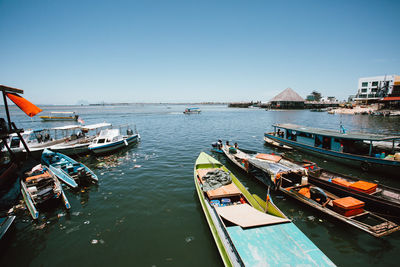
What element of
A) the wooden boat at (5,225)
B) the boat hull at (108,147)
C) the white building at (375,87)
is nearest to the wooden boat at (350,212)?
the wooden boat at (5,225)

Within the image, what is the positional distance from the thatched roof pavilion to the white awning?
113530 millimetres

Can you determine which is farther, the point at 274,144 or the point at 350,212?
the point at 274,144

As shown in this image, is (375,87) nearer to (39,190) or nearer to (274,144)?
(274,144)

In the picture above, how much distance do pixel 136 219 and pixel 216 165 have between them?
731cm

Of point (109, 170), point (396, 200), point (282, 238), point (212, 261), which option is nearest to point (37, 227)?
point (109, 170)

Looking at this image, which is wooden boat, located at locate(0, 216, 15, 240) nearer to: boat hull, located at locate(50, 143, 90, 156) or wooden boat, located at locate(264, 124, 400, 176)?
boat hull, located at locate(50, 143, 90, 156)

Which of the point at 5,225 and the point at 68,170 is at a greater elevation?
the point at 68,170

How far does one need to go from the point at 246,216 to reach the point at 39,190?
13.6m

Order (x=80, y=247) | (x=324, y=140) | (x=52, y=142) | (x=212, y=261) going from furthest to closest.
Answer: (x=52, y=142), (x=324, y=140), (x=80, y=247), (x=212, y=261)

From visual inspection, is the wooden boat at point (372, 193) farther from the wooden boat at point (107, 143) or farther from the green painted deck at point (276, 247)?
the wooden boat at point (107, 143)

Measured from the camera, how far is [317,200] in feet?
34.0

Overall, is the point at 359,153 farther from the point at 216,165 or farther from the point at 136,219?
the point at 136,219

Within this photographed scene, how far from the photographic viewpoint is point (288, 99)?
4237 inches

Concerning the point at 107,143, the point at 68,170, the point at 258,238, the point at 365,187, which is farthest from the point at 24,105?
the point at 365,187
